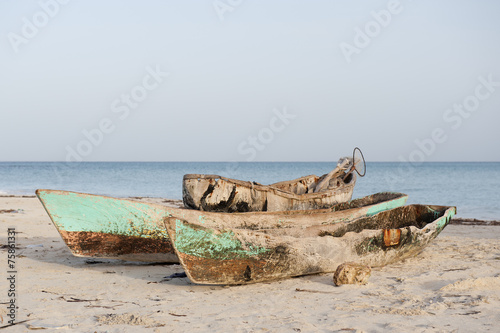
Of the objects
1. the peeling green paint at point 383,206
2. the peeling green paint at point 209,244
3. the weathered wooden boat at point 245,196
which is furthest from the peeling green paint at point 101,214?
the peeling green paint at point 383,206

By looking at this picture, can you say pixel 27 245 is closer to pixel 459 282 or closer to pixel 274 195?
pixel 274 195

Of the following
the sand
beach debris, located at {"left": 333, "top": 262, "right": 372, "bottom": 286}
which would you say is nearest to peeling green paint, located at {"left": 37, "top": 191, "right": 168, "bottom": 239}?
the sand

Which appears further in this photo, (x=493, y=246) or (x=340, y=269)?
(x=493, y=246)

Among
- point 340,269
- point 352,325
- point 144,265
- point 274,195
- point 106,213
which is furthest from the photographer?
point 274,195

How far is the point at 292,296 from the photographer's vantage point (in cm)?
482

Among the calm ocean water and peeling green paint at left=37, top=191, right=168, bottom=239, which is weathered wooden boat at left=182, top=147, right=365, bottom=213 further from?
the calm ocean water

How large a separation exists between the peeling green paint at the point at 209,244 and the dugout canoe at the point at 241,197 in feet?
7.31

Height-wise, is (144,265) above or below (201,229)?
below

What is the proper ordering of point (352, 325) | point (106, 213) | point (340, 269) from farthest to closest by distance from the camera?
point (106, 213) → point (340, 269) → point (352, 325)

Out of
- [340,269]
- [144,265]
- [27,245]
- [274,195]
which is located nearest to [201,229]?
A: [340,269]

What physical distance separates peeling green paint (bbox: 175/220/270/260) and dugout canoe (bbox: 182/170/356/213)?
2229mm

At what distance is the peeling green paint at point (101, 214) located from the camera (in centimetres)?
596

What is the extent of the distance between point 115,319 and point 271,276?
1978mm

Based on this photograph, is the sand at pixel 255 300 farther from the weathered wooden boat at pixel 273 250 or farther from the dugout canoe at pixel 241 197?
the dugout canoe at pixel 241 197
